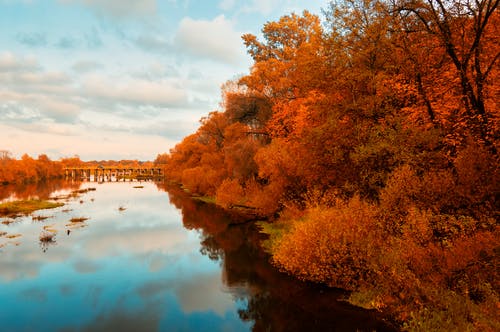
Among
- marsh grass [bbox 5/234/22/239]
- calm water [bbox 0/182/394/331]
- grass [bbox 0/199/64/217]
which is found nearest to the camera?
calm water [bbox 0/182/394/331]

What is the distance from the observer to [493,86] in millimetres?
16016

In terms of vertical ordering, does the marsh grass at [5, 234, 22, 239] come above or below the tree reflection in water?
above

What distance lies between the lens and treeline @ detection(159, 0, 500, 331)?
13.0 meters

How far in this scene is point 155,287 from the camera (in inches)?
774

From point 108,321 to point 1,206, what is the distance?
139ft

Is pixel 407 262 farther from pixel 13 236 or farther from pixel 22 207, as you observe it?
pixel 22 207

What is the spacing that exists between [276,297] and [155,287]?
7.65 metres

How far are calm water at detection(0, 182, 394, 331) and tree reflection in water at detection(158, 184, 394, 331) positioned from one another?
0.16 feet

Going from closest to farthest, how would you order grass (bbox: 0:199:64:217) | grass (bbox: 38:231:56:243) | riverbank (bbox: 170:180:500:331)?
riverbank (bbox: 170:180:500:331)
grass (bbox: 38:231:56:243)
grass (bbox: 0:199:64:217)

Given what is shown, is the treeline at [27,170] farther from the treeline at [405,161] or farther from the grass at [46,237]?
the treeline at [405,161]

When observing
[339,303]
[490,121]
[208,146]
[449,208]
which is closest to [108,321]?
[339,303]

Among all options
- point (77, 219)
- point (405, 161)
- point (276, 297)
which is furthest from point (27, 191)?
point (405, 161)

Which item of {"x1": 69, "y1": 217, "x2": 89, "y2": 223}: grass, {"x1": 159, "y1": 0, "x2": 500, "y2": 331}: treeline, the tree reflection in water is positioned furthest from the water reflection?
{"x1": 159, "y1": 0, "x2": 500, "y2": 331}: treeline

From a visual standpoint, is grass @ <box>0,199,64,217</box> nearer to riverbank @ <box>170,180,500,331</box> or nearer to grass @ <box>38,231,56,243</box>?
grass @ <box>38,231,56,243</box>
